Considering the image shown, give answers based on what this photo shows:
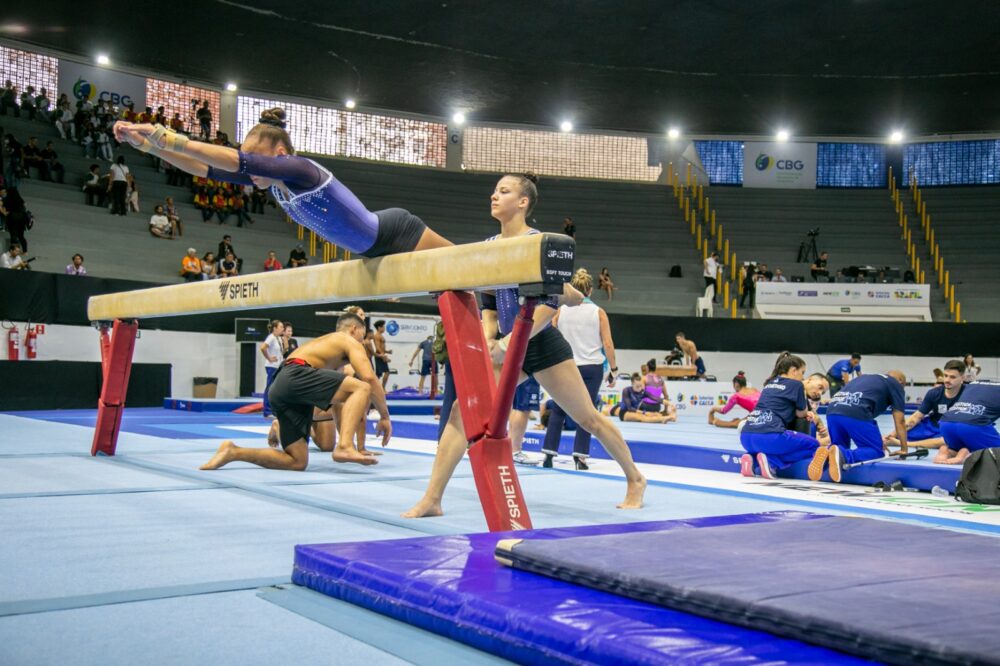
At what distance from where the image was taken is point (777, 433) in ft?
22.4

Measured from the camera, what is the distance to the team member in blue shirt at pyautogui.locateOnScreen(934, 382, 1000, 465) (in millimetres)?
6719

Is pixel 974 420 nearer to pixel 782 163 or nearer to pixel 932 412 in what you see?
pixel 932 412

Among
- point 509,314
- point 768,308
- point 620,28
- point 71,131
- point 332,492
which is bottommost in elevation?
point 332,492

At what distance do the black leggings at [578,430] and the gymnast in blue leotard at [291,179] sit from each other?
3.07m

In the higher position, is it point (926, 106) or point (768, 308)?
point (926, 106)

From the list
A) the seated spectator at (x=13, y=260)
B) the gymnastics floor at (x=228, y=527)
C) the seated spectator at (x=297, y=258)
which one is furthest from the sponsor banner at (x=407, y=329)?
the gymnastics floor at (x=228, y=527)

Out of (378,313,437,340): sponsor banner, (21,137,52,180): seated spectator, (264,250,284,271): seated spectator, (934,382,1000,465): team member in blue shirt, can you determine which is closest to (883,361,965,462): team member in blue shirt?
(934,382,1000,465): team member in blue shirt

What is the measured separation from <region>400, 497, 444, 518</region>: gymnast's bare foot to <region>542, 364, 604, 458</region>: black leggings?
2919mm

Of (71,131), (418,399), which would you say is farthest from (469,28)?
(71,131)

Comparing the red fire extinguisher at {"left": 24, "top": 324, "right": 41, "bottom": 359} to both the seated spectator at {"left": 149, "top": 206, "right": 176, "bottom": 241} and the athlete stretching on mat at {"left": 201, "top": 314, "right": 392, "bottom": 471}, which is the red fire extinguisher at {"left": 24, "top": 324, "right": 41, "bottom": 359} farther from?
the athlete stretching on mat at {"left": 201, "top": 314, "right": 392, "bottom": 471}

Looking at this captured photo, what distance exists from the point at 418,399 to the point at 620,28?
822 cm

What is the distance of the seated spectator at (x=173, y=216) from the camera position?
18578mm

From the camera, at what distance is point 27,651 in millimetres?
2129

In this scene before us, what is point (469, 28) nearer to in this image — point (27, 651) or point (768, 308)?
point (768, 308)
